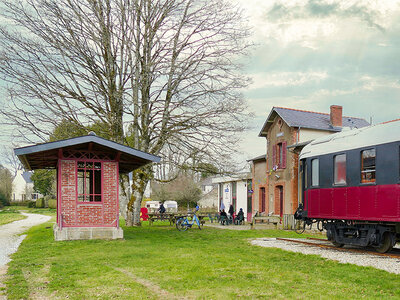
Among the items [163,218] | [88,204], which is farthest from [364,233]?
[163,218]

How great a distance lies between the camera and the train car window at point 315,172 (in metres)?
14.5

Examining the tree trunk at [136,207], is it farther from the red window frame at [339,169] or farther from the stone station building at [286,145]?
→ the red window frame at [339,169]

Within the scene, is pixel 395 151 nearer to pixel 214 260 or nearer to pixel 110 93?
pixel 214 260

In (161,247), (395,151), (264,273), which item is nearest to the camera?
(264,273)

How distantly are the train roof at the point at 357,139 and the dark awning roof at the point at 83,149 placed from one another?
5368 mm

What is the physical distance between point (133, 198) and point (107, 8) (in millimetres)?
9452

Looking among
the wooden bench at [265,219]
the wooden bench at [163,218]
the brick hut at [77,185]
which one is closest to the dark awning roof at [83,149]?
the brick hut at [77,185]

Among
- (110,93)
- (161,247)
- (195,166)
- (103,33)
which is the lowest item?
(161,247)

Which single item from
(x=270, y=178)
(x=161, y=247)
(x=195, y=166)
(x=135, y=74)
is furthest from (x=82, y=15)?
(x=270, y=178)

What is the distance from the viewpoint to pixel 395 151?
11336 millimetres

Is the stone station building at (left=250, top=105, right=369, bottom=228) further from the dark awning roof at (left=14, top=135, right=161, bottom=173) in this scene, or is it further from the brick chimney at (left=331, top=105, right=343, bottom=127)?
the dark awning roof at (left=14, top=135, right=161, bottom=173)

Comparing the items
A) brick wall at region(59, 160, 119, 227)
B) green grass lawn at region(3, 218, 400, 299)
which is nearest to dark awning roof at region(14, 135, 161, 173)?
brick wall at region(59, 160, 119, 227)

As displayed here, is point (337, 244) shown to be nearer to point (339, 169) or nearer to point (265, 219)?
point (339, 169)

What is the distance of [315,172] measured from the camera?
577 inches
